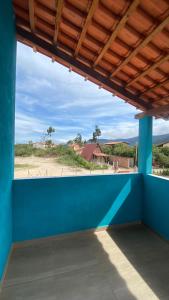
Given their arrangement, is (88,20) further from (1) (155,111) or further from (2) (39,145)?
(2) (39,145)

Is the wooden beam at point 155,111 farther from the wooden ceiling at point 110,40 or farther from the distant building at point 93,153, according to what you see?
the distant building at point 93,153

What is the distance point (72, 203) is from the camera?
3109 mm

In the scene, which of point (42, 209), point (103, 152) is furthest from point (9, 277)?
point (103, 152)

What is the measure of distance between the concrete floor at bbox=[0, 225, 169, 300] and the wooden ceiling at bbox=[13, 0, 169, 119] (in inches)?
92.4

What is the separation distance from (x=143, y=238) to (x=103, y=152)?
2999mm

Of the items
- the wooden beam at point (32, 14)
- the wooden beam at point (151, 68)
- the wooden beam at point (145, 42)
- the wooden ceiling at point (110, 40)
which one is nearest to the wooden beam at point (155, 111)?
the wooden ceiling at point (110, 40)

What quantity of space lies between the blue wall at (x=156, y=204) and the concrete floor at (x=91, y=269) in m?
0.24

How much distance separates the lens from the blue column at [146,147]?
11.7 ft

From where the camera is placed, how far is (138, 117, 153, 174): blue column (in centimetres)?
356

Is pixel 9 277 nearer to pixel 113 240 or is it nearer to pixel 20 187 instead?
pixel 20 187

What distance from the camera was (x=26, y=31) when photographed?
8.58ft

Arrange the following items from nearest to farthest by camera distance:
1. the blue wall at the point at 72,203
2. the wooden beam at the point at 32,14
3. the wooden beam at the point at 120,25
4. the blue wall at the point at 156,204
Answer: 1. the wooden beam at the point at 120,25
2. the wooden beam at the point at 32,14
3. the blue wall at the point at 72,203
4. the blue wall at the point at 156,204

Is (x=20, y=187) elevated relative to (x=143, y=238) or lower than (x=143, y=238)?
elevated

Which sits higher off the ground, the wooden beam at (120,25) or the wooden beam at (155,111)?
the wooden beam at (120,25)
